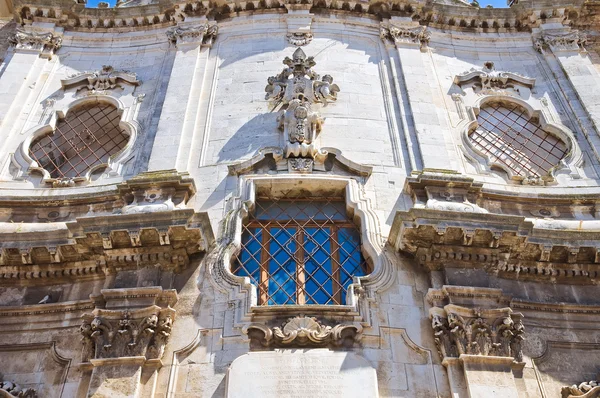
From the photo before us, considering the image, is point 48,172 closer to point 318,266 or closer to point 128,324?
point 128,324

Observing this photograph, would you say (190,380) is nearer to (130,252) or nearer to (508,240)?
(130,252)

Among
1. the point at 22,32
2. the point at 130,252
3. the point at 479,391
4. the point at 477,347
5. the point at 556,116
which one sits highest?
the point at 22,32

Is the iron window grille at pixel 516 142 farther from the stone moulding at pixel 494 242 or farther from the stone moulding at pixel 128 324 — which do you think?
the stone moulding at pixel 128 324

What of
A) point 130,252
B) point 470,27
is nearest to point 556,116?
point 470,27

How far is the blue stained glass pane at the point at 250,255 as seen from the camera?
36.1ft

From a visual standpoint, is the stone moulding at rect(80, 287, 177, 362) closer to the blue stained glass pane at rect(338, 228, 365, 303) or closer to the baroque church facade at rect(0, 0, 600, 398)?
the baroque church facade at rect(0, 0, 600, 398)

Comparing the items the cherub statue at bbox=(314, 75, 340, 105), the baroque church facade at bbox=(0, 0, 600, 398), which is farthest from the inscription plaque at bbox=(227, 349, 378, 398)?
the cherub statue at bbox=(314, 75, 340, 105)

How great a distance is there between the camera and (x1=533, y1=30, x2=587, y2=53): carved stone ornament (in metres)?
16.9

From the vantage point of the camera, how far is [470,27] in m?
17.8

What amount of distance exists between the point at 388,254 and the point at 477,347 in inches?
93.6

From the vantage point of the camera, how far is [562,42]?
16.9m

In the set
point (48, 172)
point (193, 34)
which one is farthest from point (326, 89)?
point (48, 172)

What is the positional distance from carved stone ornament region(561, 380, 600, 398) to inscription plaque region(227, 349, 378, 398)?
10.3 feet

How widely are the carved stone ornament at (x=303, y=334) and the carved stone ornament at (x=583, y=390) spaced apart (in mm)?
3362
